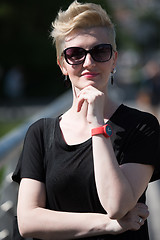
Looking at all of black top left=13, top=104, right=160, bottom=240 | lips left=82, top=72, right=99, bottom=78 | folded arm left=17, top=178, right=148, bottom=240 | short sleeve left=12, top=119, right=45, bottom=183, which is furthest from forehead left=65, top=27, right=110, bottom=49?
folded arm left=17, top=178, right=148, bottom=240

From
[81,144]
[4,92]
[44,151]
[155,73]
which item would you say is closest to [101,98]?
[81,144]

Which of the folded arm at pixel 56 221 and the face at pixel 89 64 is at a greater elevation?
the face at pixel 89 64

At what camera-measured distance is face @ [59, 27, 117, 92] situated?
85.7 inches

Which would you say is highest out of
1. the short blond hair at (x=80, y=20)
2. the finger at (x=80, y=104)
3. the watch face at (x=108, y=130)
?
the short blond hair at (x=80, y=20)

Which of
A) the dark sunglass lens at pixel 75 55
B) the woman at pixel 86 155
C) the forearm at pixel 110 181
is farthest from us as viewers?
the dark sunglass lens at pixel 75 55

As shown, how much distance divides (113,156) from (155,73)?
12751 mm

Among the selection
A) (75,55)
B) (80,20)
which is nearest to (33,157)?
(75,55)

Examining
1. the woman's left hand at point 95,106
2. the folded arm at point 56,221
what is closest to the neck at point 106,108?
the woman's left hand at point 95,106

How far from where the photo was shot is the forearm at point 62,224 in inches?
82.4

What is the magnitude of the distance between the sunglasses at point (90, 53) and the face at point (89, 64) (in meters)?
0.01

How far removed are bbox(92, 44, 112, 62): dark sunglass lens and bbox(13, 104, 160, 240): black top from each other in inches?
10.0

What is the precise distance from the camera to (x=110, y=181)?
1975mm

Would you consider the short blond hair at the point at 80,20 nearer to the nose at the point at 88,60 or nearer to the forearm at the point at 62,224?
the nose at the point at 88,60

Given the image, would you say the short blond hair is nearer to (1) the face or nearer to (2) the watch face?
(1) the face
